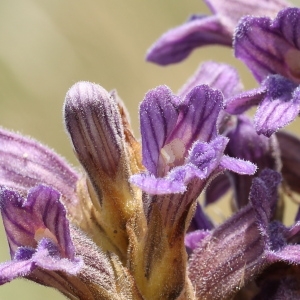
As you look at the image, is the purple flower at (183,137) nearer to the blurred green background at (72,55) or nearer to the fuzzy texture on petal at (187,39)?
the fuzzy texture on petal at (187,39)

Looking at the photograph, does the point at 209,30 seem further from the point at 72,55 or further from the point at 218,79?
the point at 72,55

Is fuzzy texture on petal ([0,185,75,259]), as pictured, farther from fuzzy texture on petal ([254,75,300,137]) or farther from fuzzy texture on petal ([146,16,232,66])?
fuzzy texture on petal ([146,16,232,66])

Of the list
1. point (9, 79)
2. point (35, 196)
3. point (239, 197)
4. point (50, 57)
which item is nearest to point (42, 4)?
point (50, 57)

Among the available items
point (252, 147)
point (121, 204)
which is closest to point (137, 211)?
point (121, 204)

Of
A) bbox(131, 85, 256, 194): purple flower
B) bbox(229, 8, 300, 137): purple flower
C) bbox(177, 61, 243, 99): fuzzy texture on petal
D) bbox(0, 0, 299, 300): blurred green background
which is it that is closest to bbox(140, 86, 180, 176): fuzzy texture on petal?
bbox(131, 85, 256, 194): purple flower

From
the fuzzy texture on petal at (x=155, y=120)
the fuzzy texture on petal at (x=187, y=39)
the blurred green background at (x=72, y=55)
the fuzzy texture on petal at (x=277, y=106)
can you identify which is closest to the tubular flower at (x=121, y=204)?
the fuzzy texture on petal at (x=155, y=120)

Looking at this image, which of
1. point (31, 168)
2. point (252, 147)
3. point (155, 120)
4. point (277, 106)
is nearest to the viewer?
point (155, 120)

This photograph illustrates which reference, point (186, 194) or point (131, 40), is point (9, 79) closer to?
point (131, 40)
